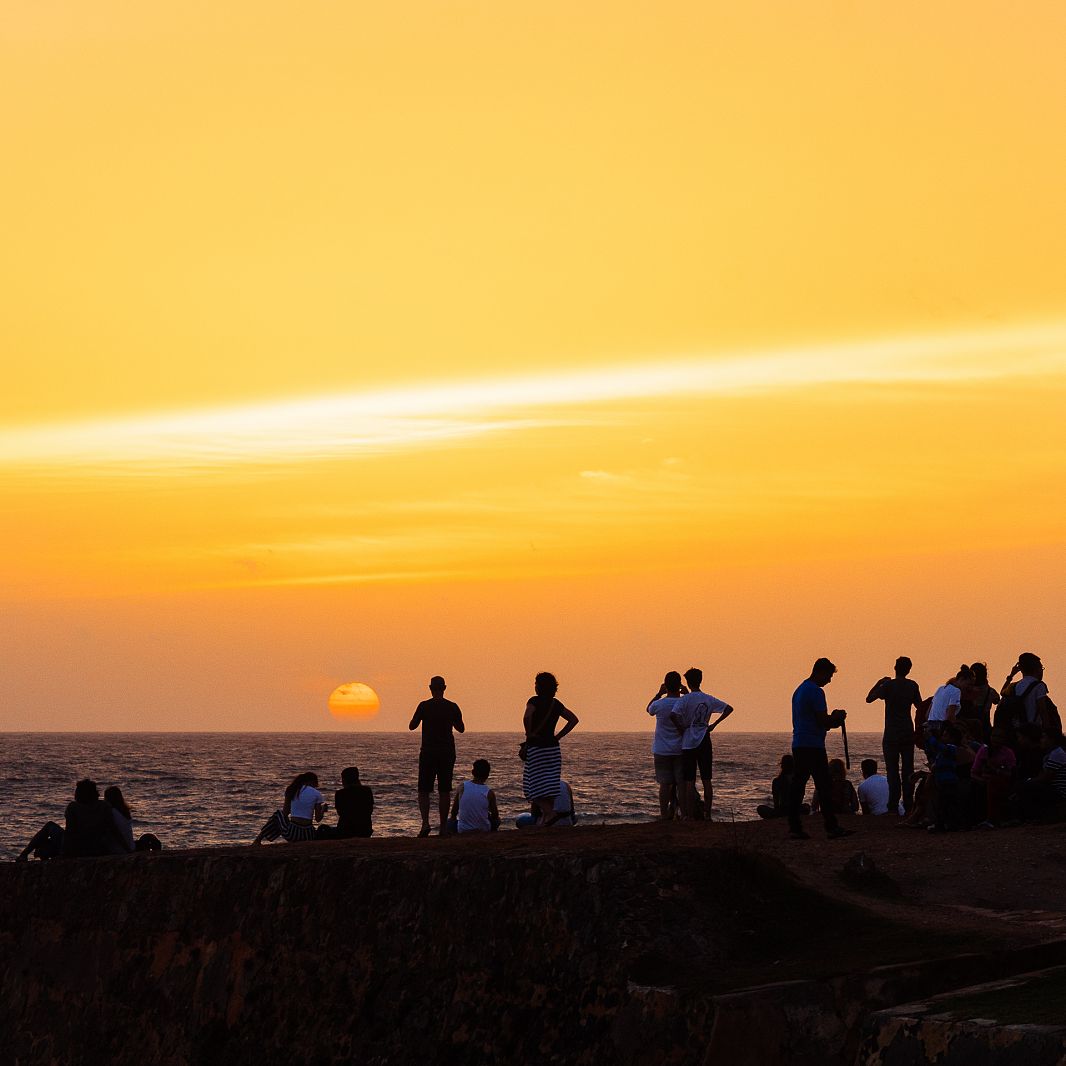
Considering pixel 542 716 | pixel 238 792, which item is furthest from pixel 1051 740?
pixel 238 792

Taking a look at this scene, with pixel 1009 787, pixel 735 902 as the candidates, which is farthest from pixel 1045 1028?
pixel 1009 787

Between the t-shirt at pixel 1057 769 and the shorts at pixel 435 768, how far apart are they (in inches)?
224

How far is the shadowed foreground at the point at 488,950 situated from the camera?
7.75 meters

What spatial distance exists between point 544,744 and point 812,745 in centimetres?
248

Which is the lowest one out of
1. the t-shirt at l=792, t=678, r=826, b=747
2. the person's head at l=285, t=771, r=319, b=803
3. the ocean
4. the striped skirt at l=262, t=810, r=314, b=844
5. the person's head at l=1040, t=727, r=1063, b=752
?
the ocean

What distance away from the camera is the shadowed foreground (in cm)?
775

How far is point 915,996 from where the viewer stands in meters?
7.23

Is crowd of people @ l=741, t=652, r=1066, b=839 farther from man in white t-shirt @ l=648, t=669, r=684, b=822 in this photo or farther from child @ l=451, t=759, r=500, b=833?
child @ l=451, t=759, r=500, b=833

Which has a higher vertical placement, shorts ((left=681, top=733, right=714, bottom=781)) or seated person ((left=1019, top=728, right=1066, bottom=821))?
shorts ((left=681, top=733, right=714, bottom=781))

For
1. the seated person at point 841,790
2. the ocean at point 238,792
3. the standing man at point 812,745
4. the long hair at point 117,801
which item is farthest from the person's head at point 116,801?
the ocean at point 238,792

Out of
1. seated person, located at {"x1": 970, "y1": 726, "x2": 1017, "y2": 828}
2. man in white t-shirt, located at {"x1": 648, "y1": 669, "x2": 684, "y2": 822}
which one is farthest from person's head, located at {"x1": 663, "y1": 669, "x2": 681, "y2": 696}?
seated person, located at {"x1": 970, "y1": 726, "x2": 1017, "y2": 828}

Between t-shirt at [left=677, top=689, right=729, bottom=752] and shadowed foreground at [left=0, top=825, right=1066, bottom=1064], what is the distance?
6.62 feet

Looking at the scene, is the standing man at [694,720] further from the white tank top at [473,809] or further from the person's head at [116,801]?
the person's head at [116,801]

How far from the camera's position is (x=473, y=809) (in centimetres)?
1487
